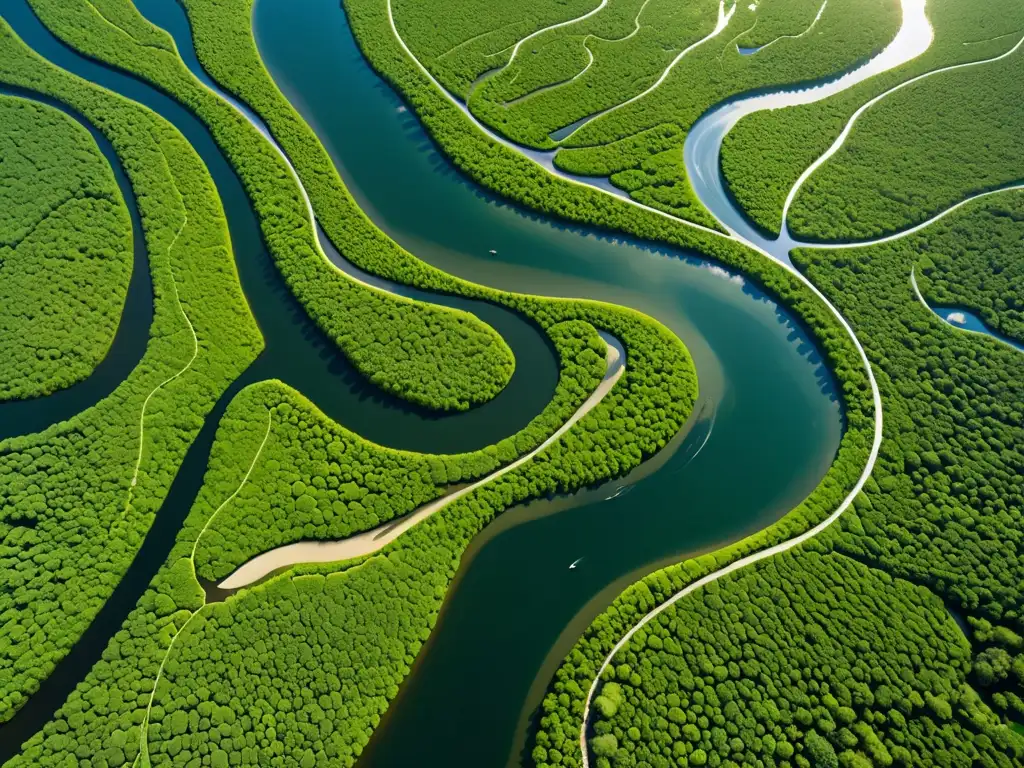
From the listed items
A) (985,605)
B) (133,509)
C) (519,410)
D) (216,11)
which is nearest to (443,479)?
(519,410)

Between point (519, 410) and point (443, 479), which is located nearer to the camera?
point (443, 479)

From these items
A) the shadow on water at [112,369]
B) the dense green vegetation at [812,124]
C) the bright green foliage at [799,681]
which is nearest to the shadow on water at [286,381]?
the shadow on water at [112,369]

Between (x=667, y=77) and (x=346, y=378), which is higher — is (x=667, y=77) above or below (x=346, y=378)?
above

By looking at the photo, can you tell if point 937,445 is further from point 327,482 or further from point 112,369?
point 112,369

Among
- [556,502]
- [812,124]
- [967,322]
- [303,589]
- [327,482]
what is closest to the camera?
[303,589]

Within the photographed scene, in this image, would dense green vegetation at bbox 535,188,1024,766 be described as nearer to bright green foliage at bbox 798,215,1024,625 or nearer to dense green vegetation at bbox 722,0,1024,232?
bright green foliage at bbox 798,215,1024,625

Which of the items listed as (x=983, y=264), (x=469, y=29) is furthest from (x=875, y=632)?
(x=469, y=29)

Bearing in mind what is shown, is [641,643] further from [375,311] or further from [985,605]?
[375,311]
